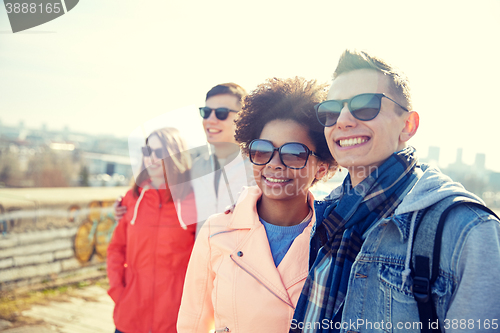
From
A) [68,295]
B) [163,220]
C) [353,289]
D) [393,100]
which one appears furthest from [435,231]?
[68,295]

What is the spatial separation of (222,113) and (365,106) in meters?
1.85

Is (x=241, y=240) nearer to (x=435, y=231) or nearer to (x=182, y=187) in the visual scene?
(x=435, y=231)

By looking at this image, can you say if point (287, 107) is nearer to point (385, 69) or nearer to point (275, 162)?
point (275, 162)

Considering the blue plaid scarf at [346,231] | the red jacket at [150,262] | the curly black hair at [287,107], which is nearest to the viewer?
the blue plaid scarf at [346,231]

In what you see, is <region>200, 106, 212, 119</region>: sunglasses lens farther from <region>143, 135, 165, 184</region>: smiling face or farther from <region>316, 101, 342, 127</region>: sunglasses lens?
<region>316, 101, 342, 127</region>: sunglasses lens

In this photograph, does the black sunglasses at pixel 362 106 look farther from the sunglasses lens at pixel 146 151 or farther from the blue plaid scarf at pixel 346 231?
the sunglasses lens at pixel 146 151

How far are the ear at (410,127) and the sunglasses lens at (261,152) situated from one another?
69 centimetres

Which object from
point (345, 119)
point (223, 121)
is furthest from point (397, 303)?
point (223, 121)

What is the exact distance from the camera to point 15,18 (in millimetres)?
3268

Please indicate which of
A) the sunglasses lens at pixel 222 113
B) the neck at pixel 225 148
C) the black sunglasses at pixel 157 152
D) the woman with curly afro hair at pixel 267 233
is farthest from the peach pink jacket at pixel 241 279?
the sunglasses lens at pixel 222 113

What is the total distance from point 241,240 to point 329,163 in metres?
0.77

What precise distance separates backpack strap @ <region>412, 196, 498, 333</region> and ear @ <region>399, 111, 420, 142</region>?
0.47 meters

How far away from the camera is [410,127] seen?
147 cm

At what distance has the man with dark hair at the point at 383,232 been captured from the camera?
3.17ft
